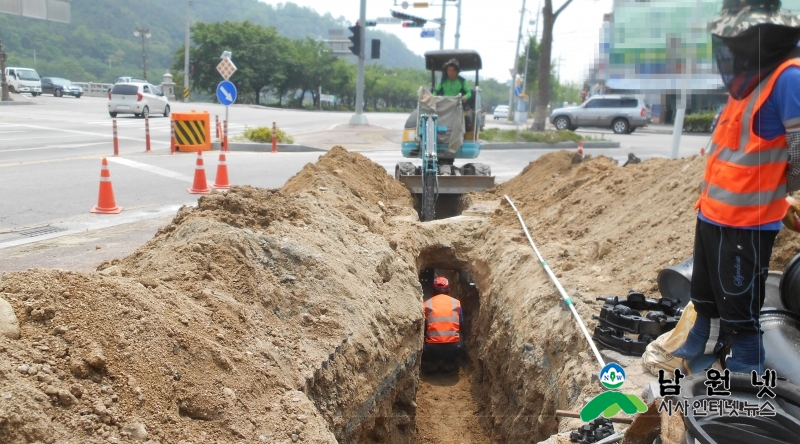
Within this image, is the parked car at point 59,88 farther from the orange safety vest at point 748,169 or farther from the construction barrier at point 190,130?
the orange safety vest at point 748,169

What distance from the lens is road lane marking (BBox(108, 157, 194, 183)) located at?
12.1 metres

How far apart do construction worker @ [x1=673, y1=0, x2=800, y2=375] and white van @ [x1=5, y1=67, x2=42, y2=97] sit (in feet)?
140

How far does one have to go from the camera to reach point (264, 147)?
721 inches

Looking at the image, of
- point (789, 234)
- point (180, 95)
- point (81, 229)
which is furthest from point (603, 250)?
point (180, 95)

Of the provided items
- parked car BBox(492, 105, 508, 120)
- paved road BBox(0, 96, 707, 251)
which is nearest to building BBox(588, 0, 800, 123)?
paved road BBox(0, 96, 707, 251)

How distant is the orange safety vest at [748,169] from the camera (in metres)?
3.03

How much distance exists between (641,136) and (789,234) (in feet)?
78.0

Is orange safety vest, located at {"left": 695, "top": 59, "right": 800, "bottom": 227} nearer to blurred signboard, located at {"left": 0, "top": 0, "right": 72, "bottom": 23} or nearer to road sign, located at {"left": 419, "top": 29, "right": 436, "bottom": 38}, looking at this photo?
blurred signboard, located at {"left": 0, "top": 0, "right": 72, "bottom": 23}

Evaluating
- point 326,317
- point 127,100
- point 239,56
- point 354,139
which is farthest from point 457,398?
point 239,56

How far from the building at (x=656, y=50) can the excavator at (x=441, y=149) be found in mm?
8039

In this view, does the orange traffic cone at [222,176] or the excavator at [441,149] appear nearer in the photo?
the excavator at [441,149]

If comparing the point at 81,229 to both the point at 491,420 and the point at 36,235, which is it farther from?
the point at 491,420

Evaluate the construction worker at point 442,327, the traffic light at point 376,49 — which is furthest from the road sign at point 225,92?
the construction worker at point 442,327

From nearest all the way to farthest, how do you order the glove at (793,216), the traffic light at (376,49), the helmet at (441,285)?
the glove at (793,216) → the helmet at (441,285) → the traffic light at (376,49)
